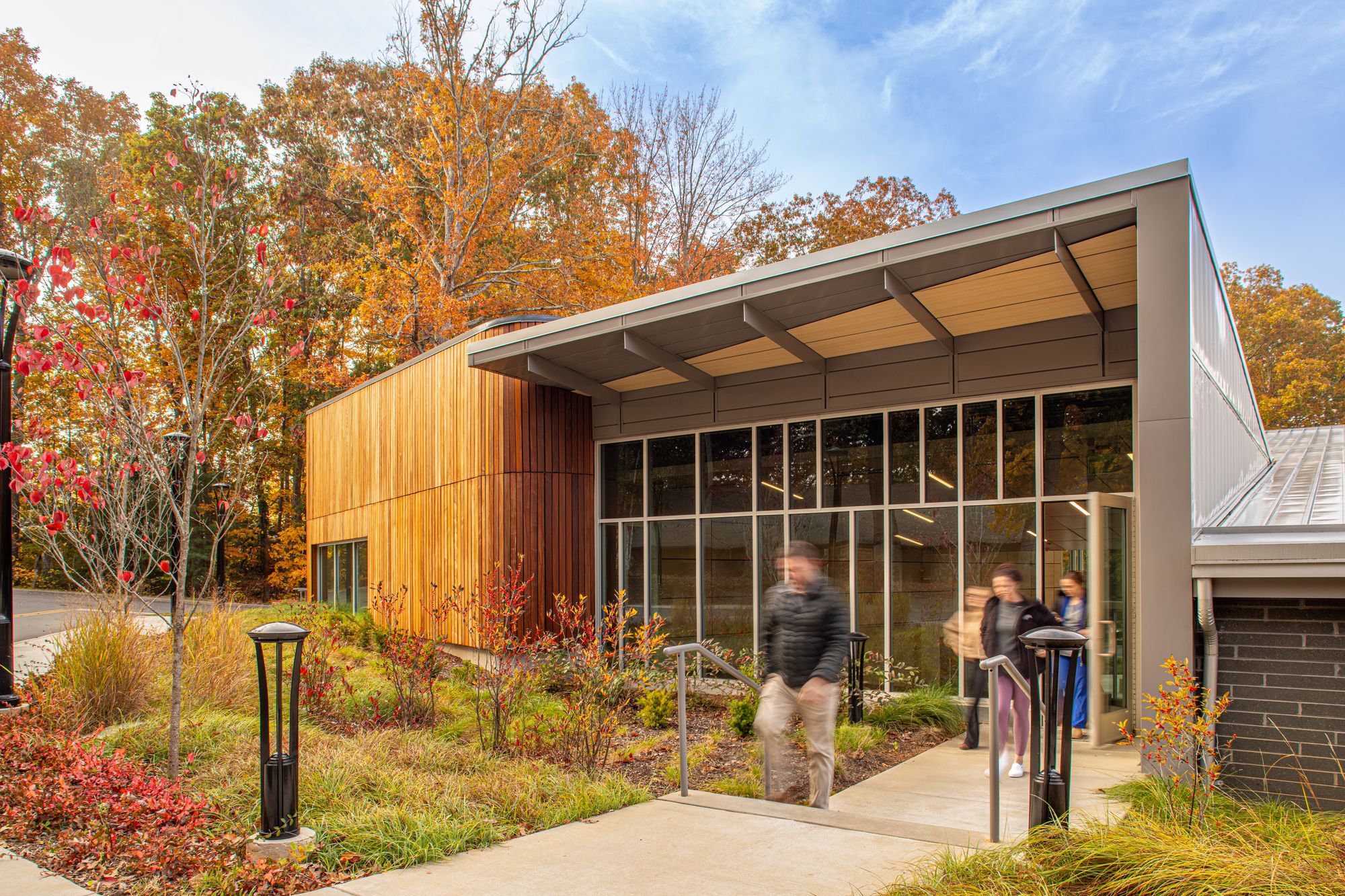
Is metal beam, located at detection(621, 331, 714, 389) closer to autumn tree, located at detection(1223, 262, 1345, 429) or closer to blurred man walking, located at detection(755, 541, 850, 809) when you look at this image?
blurred man walking, located at detection(755, 541, 850, 809)

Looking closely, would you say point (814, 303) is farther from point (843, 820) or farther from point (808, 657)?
point (843, 820)

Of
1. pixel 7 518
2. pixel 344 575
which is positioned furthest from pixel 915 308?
pixel 344 575

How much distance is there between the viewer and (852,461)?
9789 mm

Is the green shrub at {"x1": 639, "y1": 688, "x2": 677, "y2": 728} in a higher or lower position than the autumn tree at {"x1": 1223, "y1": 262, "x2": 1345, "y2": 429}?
lower

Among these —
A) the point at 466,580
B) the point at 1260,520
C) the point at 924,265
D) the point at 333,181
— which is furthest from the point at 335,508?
the point at 1260,520

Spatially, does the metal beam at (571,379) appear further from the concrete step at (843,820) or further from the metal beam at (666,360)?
the concrete step at (843,820)

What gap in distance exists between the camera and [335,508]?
1923 cm

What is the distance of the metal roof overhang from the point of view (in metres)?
6.41

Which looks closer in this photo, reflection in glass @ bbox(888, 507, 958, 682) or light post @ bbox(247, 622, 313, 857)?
light post @ bbox(247, 622, 313, 857)

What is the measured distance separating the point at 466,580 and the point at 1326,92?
3598 cm

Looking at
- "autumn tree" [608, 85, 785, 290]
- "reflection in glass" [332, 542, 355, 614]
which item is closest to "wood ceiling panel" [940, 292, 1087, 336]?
"reflection in glass" [332, 542, 355, 614]

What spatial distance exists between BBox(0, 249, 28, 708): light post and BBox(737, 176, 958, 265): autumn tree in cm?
2013

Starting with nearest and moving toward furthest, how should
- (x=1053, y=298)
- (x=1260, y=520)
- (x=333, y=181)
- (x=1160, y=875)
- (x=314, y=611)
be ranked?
(x=1160, y=875), (x=1260, y=520), (x=1053, y=298), (x=314, y=611), (x=333, y=181)

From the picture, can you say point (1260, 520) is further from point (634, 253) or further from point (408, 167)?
point (408, 167)
